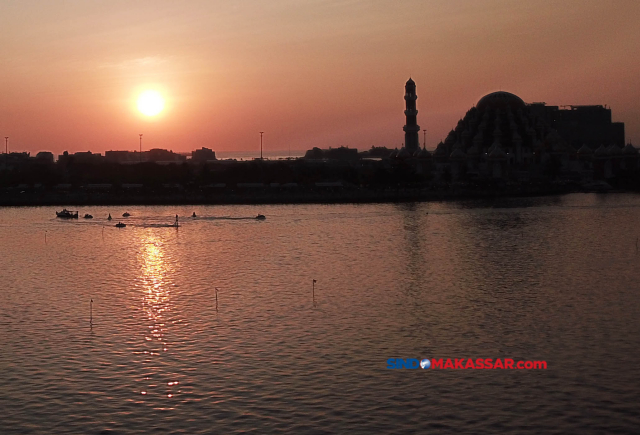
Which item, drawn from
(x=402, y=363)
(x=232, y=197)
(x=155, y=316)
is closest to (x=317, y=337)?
(x=402, y=363)

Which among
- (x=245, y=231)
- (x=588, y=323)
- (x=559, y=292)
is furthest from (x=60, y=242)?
(x=588, y=323)

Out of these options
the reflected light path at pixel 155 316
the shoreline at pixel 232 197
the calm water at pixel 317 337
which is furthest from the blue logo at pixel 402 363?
the shoreline at pixel 232 197

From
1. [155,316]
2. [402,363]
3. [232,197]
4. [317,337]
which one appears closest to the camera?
[402,363]

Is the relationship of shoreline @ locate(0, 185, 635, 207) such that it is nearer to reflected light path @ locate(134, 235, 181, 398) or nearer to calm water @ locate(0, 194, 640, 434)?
calm water @ locate(0, 194, 640, 434)

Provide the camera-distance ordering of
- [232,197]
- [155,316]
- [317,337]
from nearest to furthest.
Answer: [317,337]
[155,316]
[232,197]

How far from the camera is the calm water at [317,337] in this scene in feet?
86.8

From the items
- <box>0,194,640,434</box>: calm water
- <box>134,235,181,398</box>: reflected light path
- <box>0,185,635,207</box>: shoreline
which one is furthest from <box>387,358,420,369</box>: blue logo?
<box>0,185,635,207</box>: shoreline

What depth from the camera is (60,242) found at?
281 feet

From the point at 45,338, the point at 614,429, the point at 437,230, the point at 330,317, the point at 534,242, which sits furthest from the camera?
the point at 437,230

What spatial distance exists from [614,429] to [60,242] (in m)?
70.6

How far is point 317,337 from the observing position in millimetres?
36750

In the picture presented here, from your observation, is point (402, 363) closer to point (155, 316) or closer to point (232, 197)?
point (155, 316)

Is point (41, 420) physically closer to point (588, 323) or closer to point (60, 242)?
point (588, 323)

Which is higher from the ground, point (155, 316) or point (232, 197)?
point (232, 197)
